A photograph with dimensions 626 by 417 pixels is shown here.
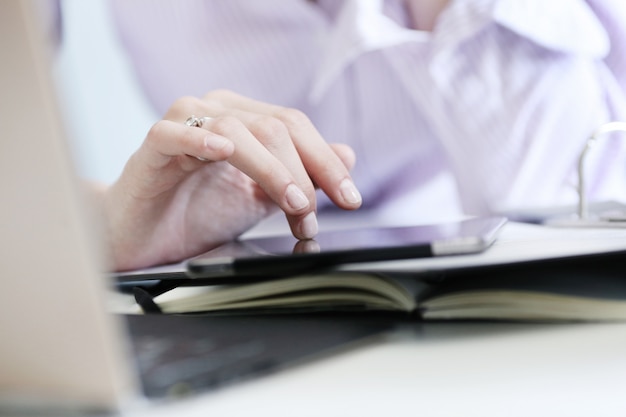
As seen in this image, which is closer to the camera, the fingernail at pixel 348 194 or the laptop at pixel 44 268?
the laptop at pixel 44 268

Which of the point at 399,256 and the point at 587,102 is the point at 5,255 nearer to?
the point at 399,256

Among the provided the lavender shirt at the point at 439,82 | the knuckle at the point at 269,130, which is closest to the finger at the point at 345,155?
the knuckle at the point at 269,130

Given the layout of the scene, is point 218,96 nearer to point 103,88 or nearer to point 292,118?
point 292,118

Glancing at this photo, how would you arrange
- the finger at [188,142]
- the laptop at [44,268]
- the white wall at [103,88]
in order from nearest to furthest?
the laptop at [44,268]
the finger at [188,142]
the white wall at [103,88]

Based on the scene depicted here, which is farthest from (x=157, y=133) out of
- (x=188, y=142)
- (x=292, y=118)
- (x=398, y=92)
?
(x=398, y=92)

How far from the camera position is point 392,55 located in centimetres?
115

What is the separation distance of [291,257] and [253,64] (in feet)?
3.68

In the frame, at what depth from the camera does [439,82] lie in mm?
1123

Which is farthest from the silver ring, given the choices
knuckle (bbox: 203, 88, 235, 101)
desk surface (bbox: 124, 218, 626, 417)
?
desk surface (bbox: 124, 218, 626, 417)

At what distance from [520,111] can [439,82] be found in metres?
0.15

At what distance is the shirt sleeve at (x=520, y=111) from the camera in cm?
111

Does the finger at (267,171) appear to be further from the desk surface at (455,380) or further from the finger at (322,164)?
the desk surface at (455,380)

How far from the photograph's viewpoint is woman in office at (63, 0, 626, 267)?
71cm

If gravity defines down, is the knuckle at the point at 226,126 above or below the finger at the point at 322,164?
above
